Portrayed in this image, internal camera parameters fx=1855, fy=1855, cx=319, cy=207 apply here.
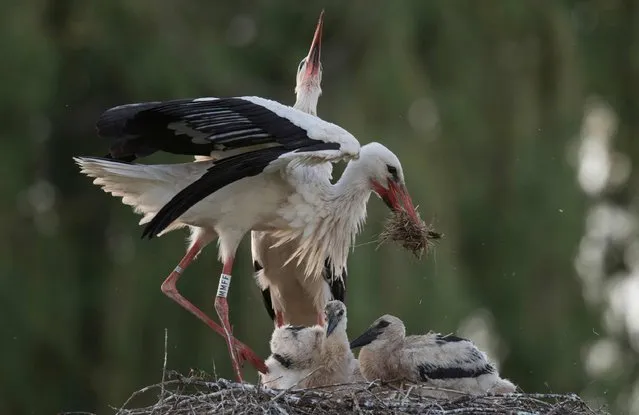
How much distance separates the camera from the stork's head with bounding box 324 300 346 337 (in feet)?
25.1

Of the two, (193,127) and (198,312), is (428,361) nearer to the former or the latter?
(198,312)

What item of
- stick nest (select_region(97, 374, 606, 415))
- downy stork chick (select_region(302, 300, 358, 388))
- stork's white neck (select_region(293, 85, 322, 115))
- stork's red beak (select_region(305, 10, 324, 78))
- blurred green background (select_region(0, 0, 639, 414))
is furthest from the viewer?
blurred green background (select_region(0, 0, 639, 414))

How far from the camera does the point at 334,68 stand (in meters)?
10.9

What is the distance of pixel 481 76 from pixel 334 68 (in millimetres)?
1084

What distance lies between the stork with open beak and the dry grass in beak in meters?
0.06

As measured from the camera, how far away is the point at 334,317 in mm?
7664

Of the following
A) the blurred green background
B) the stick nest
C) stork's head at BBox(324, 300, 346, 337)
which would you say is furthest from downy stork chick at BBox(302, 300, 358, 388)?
the blurred green background

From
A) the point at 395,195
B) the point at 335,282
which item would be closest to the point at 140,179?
the point at 395,195

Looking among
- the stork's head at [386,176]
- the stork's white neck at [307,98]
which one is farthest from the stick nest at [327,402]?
the stork's white neck at [307,98]

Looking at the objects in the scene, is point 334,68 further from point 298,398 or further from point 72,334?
point 298,398

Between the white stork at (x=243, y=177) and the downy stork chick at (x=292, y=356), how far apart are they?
0.36ft

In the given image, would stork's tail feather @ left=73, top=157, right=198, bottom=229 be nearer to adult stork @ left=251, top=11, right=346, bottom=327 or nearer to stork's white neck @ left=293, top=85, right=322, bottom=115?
adult stork @ left=251, top=11, right=346, bottom=327

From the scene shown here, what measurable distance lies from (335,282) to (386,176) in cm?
81

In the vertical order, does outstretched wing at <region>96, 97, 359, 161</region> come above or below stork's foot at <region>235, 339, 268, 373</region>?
above
